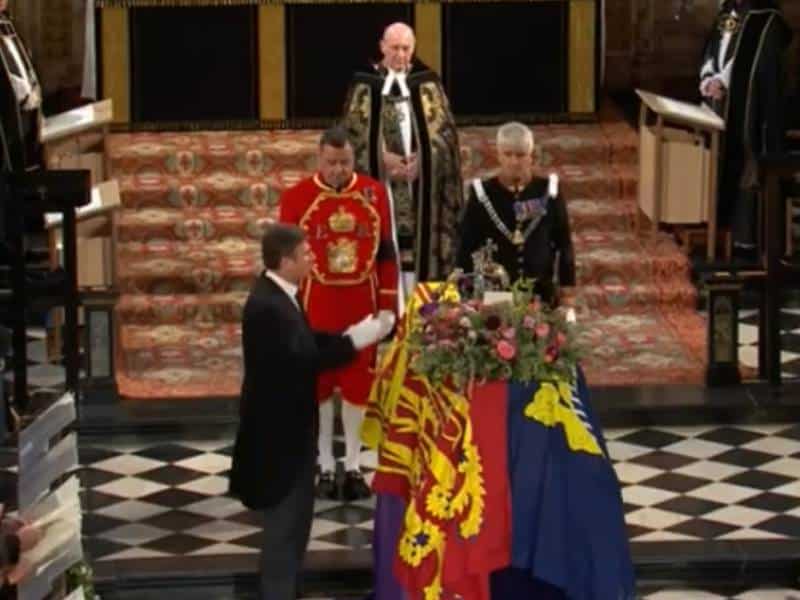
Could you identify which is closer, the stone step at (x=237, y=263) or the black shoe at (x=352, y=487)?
the black shoe at (x=352, y=487)

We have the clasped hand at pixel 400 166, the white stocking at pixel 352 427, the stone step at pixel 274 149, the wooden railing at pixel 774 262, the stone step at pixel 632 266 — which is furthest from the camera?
the stone step at pixel 274 149

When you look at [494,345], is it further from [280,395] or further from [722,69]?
[722,69]

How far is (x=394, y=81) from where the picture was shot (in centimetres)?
1451

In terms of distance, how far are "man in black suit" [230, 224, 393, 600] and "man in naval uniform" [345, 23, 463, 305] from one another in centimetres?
331

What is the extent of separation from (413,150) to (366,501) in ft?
7.61

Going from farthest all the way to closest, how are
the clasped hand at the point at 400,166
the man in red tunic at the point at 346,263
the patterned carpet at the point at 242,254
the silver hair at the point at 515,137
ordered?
the patterned carpet at the point at 242,254 → the clasped hand at the point at 400,166 → the man in red tunic at the point at 346,263 → the silver hair at the point at 515,137

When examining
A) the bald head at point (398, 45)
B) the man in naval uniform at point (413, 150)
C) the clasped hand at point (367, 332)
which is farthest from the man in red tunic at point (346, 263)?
the man in naval uniform at point (413, 150)

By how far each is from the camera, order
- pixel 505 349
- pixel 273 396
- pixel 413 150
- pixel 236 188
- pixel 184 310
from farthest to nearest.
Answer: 1. pixel 236 188
2. pixel 184 310
3. pixel 413 150
4. pixel 273 396
5. pixel 505 349

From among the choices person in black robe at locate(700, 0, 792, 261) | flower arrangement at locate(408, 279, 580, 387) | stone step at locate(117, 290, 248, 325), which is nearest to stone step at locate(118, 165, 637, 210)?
person in black robe at locate(700, 0, 792, 261)

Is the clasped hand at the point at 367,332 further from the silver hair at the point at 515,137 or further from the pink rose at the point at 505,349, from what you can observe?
the silver hair at the point at 515,137

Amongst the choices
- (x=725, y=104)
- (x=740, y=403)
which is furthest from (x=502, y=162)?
(x=725, y=104)

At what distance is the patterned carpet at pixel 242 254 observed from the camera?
15547 mm

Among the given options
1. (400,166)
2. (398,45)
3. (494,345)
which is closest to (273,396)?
(494,345)

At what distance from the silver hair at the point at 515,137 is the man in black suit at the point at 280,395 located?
5.39 ft
